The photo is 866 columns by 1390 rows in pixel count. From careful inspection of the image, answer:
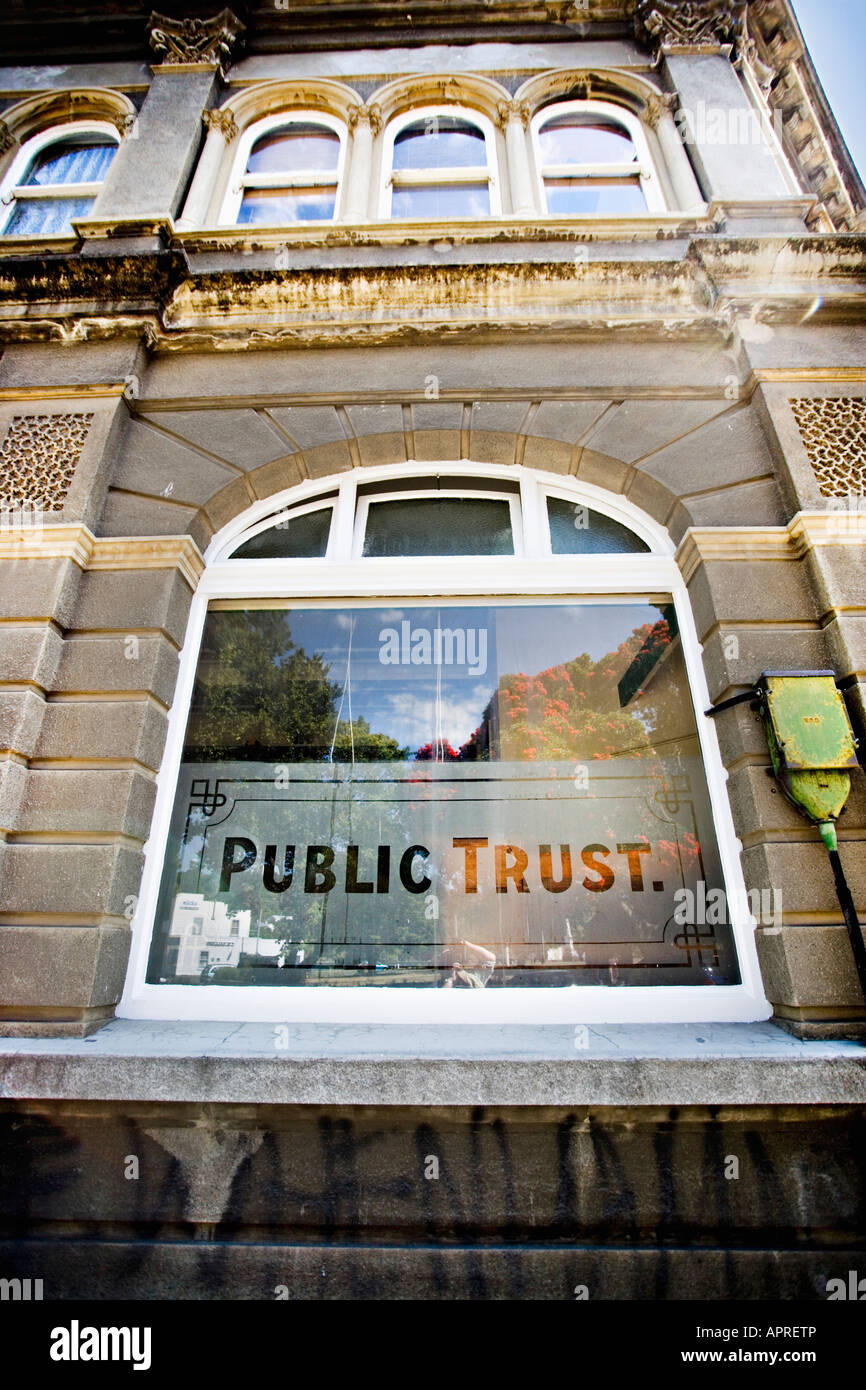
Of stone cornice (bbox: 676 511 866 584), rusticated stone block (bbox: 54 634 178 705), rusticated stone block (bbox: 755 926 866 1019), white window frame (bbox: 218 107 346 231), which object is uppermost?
white window frame (bbox: 218 107 346 231)

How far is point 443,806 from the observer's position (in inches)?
151

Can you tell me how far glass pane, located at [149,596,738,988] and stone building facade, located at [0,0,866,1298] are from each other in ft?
0.19

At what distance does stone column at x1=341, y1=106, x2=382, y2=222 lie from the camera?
5.95m

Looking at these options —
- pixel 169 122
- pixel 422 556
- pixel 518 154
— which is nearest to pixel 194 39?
pixel 169 122

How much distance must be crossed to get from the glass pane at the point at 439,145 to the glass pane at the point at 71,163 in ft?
10.2

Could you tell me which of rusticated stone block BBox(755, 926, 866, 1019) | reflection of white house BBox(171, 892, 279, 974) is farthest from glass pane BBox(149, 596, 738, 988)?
rusticated stone block BBox(755, 926, 866, 1019)

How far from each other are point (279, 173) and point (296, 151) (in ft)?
1.88

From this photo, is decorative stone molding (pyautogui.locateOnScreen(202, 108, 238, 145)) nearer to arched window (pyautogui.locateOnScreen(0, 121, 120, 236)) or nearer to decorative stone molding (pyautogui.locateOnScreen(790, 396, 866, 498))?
arched window (pyautogui.locateOnScreen(0, 121, 120, 236))

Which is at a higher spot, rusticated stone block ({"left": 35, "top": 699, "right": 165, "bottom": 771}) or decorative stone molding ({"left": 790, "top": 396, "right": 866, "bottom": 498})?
decorative stone molding ({"left": 790, "top": 396, "right": 866, "bottom": 498})

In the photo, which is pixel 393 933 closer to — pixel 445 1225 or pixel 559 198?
pixel 445 1225

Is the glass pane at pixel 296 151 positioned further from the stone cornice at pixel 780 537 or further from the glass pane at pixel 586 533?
the stone cornice at pixel 780 537

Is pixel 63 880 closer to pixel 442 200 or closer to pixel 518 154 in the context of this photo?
pixel 442 200

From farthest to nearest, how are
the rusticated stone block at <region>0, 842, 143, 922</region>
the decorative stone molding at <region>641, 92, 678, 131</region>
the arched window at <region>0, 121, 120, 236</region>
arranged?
the decorative stone molding at <region>641, 92, 678, 131</region> → the arched window at <region>0, 121, 120, 236</region> → the rusticated stone block at <region>0, 842, 143, 922</region>

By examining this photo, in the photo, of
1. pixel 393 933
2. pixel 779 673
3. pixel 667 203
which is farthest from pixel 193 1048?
pixel 667 203
